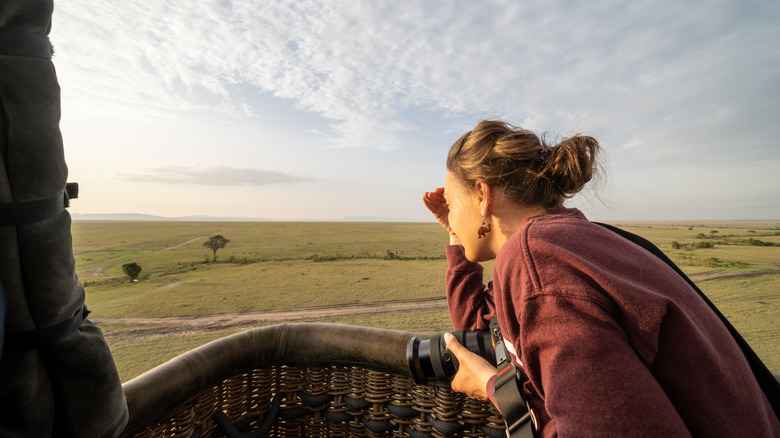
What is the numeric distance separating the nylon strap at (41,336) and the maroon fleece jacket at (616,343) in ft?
2.27

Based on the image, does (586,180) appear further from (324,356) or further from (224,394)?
(224,394)

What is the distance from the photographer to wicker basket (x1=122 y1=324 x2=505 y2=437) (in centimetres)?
98

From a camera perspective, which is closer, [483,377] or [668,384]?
[668,384]

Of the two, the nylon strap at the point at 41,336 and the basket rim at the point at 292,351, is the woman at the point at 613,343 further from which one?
the nylon strap at the point at 41,336

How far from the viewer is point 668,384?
21.2 inches

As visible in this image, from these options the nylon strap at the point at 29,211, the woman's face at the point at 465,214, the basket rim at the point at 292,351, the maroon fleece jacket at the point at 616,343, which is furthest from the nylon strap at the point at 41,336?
the woman's face at the point at 465,214

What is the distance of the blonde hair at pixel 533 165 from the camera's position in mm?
867

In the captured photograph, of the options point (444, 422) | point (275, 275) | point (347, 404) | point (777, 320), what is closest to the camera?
point (444, 422)

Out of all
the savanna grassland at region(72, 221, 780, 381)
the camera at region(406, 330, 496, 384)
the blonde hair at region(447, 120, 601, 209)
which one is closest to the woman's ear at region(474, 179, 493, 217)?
the blonde hair at region(447, 120, 601, 209)

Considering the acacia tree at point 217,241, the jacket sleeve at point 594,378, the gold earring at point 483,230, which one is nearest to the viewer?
the jacket sleeve at point 594,378

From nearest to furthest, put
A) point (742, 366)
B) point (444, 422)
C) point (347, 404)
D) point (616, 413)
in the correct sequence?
point (616, 413) < point (742, 366) < point (444, 422) < point (347, 404)

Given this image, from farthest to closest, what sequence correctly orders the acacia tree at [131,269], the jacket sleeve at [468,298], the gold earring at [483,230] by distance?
the acacia tree at [131,269], the jacket sleeve at [468,298], the gold earring at [483,230]

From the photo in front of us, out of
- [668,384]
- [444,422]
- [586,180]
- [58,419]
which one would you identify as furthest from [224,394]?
[586,180]

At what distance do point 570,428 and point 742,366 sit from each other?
37cm
